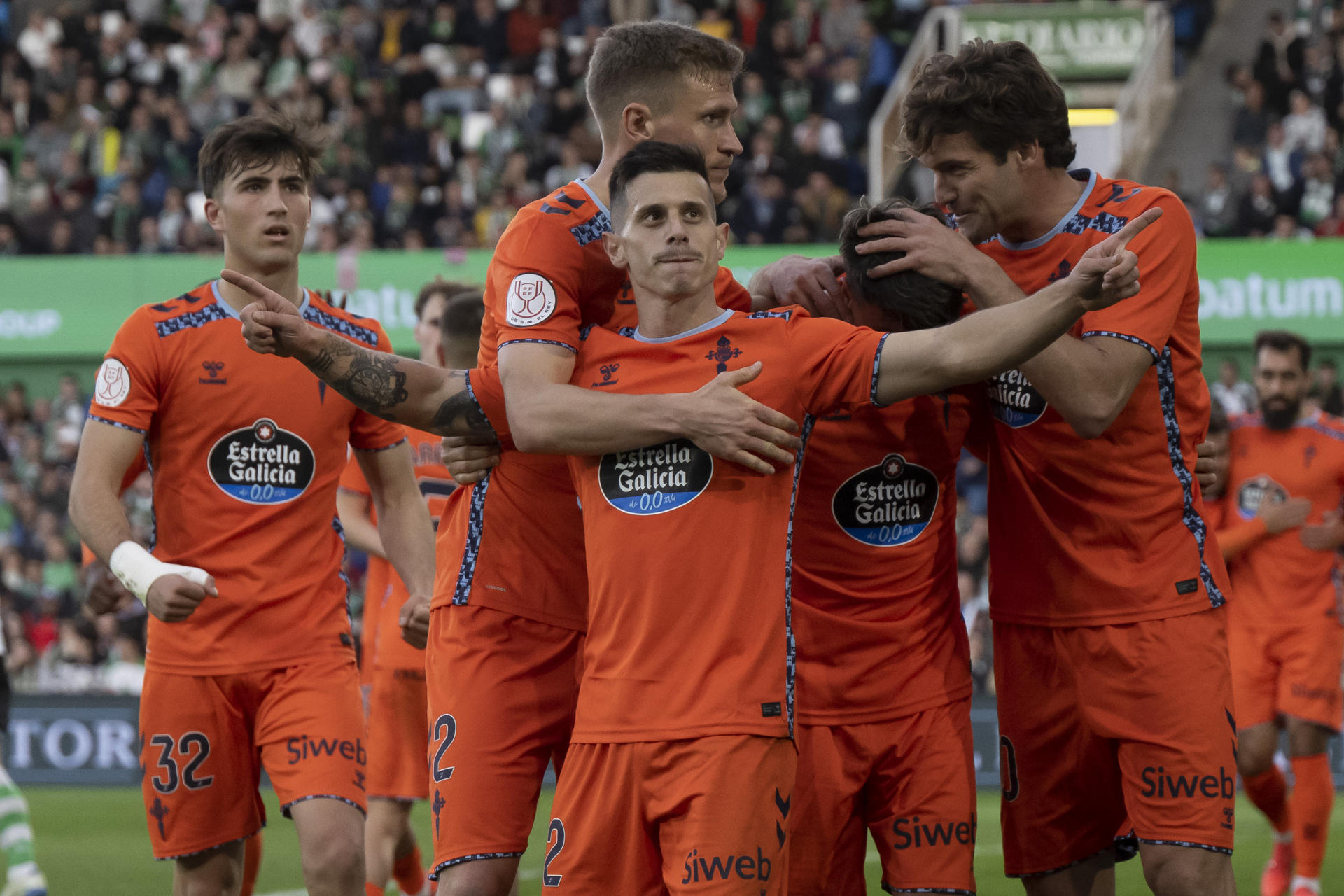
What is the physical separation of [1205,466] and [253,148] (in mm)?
3131

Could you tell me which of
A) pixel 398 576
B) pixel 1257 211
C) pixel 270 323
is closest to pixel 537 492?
pixel 270 323

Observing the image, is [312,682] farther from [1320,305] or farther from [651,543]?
[1320,305]

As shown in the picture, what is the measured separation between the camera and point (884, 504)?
4.18 meters

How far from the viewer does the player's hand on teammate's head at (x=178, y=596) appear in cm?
453

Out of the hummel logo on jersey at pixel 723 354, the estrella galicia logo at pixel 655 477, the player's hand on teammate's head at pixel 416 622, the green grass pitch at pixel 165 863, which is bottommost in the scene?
the green grass pitch at pixel 165 863

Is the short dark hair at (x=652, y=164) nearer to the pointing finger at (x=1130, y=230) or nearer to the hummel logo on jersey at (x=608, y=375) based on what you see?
the hummel logo on jersey at (x=608, y=375)

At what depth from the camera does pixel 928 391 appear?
12.0 ft

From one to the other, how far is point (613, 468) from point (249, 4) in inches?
795

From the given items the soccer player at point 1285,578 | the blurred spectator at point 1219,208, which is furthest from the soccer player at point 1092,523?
the blurred spectator at point 1219,208

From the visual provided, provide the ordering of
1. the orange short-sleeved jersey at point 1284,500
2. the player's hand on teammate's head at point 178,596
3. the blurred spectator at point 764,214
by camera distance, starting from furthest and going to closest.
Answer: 1. the blurred spectator at point 764,214
2. the orange short-sleeved jersey at point 1284,500
3. the player's hand on teammate's head at point 178,596

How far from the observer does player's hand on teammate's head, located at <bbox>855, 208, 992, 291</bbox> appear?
388 centimetres

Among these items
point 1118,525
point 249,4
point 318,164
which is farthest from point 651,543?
point 249,4

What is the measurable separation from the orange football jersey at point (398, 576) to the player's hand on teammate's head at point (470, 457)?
2.92m

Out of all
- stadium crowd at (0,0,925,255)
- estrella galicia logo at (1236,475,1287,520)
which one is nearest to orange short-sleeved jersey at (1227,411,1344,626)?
estrella galicia logo at (1236,475,1287,520)
